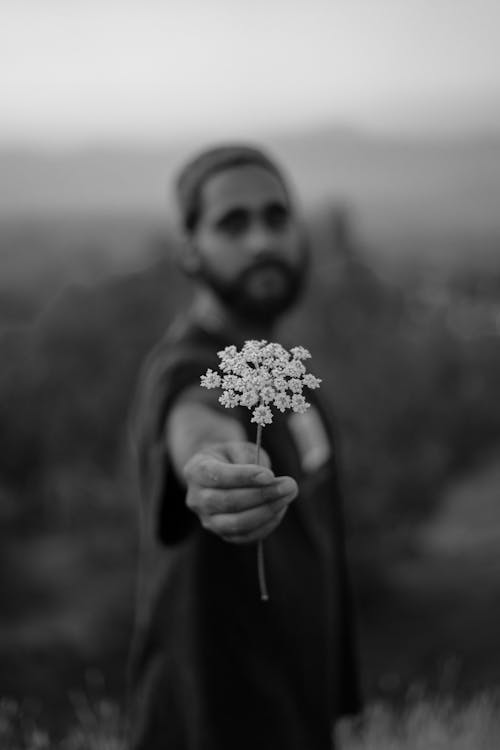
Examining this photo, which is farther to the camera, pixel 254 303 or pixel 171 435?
pixel 254 303

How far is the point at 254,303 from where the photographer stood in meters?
1.38

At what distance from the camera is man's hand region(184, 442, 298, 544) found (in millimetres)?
819

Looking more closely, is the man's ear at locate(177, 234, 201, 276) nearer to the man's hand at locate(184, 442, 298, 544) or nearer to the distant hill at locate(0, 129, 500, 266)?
the man's hand at locate(184, 442, 298, 544)

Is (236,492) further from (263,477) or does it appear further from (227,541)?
(227,541)

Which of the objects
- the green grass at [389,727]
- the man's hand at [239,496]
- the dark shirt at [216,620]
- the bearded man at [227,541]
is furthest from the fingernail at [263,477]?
the green grass at [389,727]

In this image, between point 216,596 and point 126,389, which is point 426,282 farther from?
point 216,596

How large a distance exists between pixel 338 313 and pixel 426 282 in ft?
2.13

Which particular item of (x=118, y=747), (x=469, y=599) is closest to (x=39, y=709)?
(x=118, y=747)

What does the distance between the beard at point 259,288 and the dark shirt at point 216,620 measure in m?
0.09

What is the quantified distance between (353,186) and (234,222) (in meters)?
2.34

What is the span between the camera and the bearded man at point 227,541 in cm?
118

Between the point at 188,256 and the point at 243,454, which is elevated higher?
the point at 188,256

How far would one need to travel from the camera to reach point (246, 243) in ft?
4.50

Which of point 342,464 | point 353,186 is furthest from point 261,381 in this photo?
point 353,186
